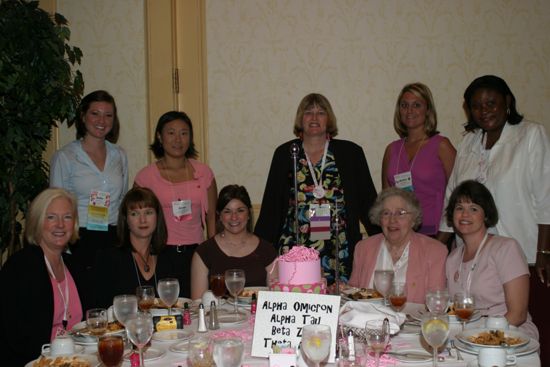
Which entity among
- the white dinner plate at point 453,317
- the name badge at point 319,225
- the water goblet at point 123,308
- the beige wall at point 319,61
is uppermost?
the beige wall at point 319,61

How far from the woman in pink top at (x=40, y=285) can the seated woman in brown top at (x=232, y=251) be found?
0.72m

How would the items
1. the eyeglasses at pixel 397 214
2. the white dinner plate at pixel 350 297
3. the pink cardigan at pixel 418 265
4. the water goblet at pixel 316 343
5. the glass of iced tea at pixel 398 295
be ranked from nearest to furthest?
the water goblet at pixel 316 343
the glass of iced tea at pixel 398 295
the white dinner plate at pixel 350 297
the pink cardigan at pixel 418 265
the eyeglasses at pixel 397 214

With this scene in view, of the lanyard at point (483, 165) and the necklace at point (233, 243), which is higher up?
the lanyard at point (483, 165)

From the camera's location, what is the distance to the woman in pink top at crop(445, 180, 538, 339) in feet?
9.63

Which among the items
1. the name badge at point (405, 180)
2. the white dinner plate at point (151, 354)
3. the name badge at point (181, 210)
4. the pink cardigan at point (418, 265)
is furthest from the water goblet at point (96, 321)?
the name badge at point (405, 180)

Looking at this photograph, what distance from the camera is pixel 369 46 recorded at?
16.8 feet

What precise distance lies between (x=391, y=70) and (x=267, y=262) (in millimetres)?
2131

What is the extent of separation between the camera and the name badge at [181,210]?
14.2 feet

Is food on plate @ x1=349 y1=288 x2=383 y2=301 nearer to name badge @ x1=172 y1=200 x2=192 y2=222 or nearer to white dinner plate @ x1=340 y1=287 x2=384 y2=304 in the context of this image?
white dinner plate @ x1=340 y1=287 x2=384 y2=304

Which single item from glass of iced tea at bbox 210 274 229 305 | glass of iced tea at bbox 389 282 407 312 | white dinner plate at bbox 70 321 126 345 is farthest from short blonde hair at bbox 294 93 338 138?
white dinner plate at bbox 70 321 126 345

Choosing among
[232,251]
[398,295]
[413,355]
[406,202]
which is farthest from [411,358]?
[232,251]

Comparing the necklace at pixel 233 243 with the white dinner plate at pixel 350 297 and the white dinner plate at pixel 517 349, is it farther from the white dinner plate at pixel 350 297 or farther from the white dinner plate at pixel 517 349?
the white dinner plate at pixel 517 349

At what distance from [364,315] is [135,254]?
156 cm

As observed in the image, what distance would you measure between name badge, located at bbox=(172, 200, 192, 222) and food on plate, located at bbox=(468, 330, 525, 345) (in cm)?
239
